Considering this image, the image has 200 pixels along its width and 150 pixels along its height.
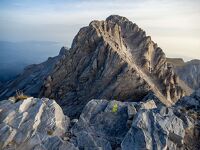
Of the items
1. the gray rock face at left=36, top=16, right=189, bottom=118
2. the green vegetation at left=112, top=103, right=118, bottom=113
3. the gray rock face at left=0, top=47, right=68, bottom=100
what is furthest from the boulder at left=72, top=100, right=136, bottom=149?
the gray rock face at left=0, top=47, right=68, bottom=100

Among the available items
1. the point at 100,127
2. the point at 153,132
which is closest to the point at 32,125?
the point at 100,127

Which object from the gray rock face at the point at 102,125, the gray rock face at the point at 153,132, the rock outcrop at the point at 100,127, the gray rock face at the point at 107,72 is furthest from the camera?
the gray rock face at the point at 107,72

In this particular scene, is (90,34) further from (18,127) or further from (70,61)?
(18,127)

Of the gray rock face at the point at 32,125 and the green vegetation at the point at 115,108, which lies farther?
the green vegetation at the point at 115,108

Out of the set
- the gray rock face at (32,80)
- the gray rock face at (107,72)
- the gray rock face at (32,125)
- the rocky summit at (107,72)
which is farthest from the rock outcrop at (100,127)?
the gray rock face at (32,80)

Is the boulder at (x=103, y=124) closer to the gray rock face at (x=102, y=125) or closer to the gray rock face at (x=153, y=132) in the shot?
the gray rock face at (x=102, y=125)

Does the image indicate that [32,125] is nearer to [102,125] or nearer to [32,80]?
[102,125]
